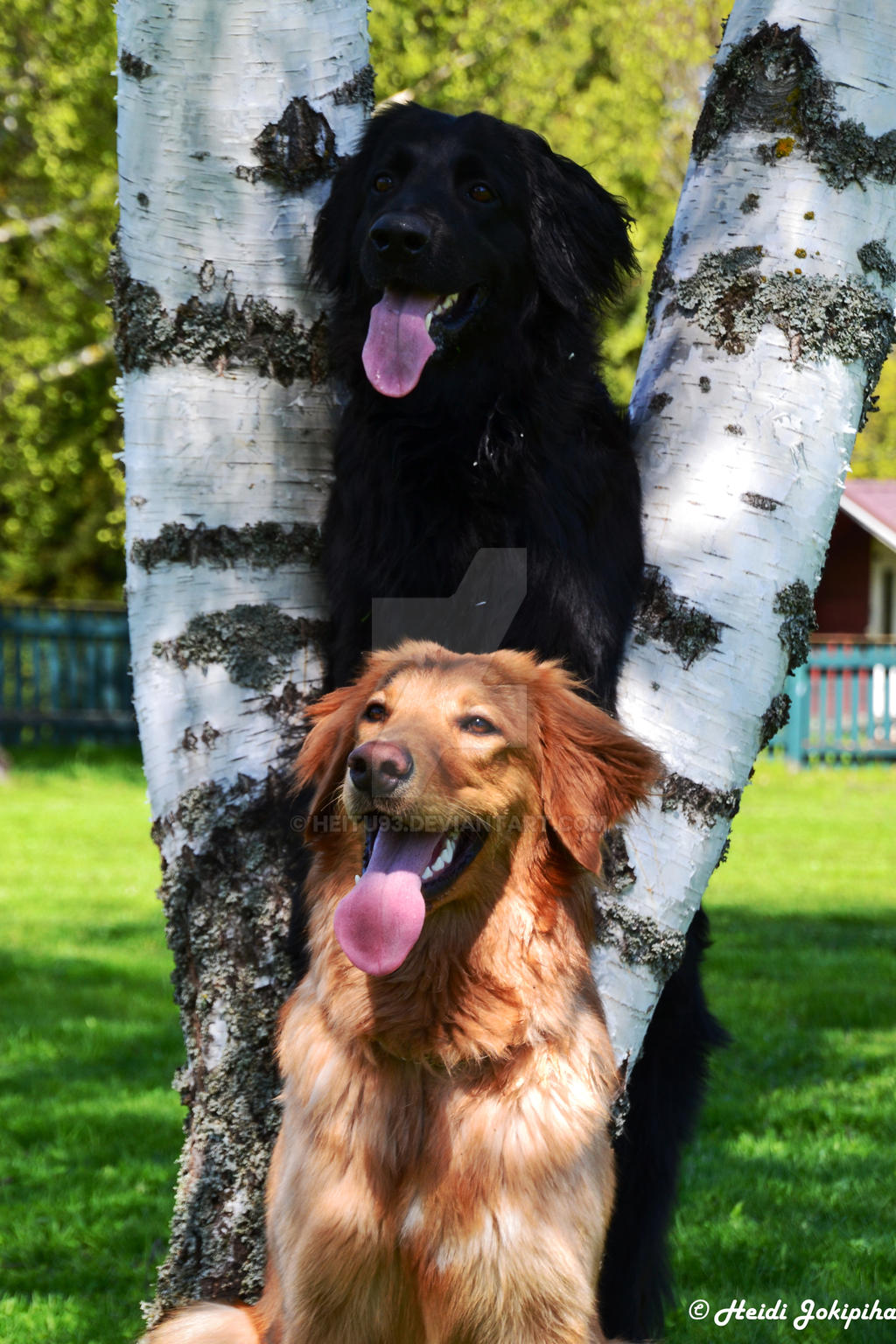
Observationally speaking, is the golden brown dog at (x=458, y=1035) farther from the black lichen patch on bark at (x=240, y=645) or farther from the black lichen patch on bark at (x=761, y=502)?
the black lichen patch on bark at (x=761, y=502)

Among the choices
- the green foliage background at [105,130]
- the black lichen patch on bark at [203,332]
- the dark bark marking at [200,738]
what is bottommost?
the dark bark marking at [200,738]

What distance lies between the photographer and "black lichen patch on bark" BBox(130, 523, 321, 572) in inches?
118

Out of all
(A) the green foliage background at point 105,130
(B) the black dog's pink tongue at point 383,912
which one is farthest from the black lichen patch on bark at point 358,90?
(A) the green foliage background at point 105,130

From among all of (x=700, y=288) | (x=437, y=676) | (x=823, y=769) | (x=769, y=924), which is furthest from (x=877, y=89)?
(x=823, y=769)

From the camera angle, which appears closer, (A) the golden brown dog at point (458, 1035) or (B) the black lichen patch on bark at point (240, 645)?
(A) the golden brown dog at point (458, 1035)

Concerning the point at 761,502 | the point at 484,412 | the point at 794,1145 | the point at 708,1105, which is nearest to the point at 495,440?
the point at 484,412

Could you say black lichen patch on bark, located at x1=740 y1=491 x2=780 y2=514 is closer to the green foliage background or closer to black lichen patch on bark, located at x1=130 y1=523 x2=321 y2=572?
black lichen patch on bark, located at x1=130 y1=523 x2=321 y2=572

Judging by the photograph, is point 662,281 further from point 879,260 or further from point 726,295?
point 879,260

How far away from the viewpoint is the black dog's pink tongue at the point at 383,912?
2332mm

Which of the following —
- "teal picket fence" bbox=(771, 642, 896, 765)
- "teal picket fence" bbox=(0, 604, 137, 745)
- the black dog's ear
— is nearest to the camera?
the black dog's ear

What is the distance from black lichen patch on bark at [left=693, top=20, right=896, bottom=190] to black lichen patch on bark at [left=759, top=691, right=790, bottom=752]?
103 cm

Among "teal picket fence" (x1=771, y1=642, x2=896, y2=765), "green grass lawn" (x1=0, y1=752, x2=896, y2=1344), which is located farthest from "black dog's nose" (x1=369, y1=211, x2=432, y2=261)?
"teal picket fence" (x1=771, y1=642, x2=896, y2=765)

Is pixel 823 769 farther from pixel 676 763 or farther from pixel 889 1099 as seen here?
pixel 676 763

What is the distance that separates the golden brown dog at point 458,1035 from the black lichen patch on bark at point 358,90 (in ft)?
4.31
